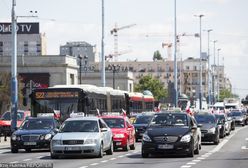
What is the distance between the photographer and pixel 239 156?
98.6ft

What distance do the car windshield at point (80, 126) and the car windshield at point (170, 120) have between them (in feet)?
7.15

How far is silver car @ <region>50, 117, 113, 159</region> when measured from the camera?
28344 millimetres

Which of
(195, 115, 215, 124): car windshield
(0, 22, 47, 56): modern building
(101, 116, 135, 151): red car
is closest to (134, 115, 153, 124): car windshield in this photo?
(195, 115, 215, 124): car windshield

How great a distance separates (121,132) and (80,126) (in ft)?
15.5

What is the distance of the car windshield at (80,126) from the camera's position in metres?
29.6

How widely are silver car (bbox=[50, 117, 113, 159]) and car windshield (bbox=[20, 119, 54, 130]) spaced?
18.2 feet

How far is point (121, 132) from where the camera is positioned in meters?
34.2

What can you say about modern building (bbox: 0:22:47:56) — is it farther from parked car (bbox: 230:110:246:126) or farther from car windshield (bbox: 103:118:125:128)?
car windshield (bbox: 103:118:125:128)

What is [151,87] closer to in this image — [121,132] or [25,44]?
[25,44]

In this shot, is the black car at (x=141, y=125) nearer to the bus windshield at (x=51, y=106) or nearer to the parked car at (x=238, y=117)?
the bus windshield at (x=51, y=106)

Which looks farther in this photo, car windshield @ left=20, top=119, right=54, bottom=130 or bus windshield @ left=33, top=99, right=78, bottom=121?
bus windshield @ left=33, top=99, right=78, bottom=121

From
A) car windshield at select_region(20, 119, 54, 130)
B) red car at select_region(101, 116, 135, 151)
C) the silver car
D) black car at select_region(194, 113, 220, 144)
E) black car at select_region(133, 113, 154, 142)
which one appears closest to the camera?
the silver car

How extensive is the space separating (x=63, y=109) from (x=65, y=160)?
14.5 meters

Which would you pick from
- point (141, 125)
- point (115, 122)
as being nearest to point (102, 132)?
point (115, 122)
